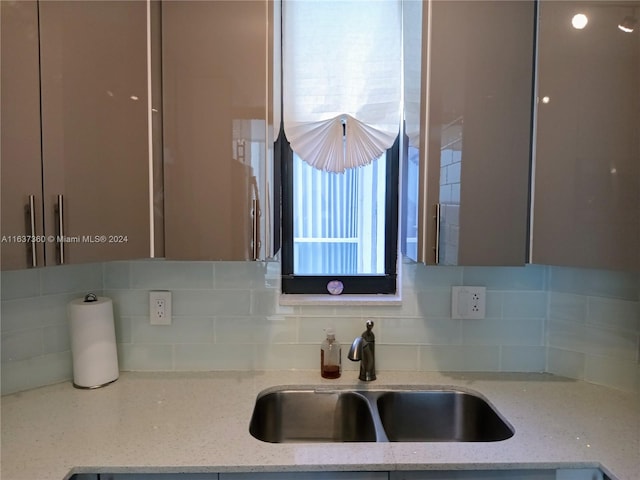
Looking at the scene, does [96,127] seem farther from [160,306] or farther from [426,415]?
[426,415]

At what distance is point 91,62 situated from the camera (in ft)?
3.63

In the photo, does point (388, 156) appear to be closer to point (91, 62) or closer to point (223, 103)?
point (223, 103)

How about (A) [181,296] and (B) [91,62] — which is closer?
(B) [91,62]

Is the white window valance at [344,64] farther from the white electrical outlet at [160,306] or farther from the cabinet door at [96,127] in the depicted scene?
the white electrical outlet at [160,306]

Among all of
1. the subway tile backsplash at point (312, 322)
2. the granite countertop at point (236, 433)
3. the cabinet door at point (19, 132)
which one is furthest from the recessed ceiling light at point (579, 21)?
the cabinet door at point (19, 132)

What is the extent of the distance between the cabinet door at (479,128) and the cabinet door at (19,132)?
101 cm

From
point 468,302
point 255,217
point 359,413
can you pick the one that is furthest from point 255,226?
point 468,302

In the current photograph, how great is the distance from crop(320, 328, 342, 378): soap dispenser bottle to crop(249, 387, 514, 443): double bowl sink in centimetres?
7

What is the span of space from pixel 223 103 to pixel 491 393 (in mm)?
1218

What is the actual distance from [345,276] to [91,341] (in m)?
0.91

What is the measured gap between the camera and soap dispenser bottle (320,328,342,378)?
4.82ft

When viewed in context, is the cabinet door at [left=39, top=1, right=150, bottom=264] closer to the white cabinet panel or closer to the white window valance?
the white window valance

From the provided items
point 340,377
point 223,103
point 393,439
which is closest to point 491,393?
point 393,439

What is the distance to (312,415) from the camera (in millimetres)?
1413
